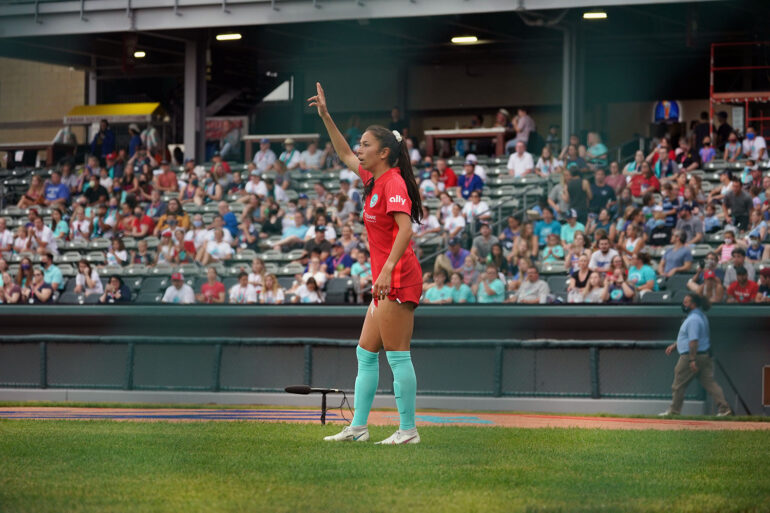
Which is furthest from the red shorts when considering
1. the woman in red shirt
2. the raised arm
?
the raised arm

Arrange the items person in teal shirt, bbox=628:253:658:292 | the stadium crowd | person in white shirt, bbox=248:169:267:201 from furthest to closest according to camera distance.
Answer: person in white shirt, bbox=248:169:267:201
the stadium crowd
person in teal shirt, bbox=628:253:658:292

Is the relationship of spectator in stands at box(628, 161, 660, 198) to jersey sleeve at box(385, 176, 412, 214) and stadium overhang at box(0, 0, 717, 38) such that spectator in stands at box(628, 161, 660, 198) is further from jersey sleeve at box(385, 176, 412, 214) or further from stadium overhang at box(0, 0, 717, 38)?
jersey sleeve at box(385, 176, 412, 214)

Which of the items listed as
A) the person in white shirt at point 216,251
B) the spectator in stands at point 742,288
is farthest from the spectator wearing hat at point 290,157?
the spectator in stands at point 742,288

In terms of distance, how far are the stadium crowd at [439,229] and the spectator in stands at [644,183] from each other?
0.07 feet

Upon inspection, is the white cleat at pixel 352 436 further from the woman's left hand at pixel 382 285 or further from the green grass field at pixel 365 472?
the woman's left hand at pixel 382 285

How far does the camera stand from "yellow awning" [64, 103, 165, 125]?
27.5m

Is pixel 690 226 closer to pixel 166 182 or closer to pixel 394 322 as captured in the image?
pixel 394 322

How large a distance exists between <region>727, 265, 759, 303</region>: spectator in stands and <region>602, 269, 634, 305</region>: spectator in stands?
1.11 meters

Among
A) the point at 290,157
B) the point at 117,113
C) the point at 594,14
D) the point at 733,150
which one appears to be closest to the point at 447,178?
the point at 290,157

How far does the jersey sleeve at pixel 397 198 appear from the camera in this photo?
6.57m

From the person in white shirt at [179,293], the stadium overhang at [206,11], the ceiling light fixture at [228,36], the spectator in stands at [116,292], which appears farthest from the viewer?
the ceiling light fixture at [228,36]

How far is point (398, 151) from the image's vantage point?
685cm

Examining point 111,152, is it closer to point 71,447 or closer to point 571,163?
point 571,163

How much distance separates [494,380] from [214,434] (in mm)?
6507
